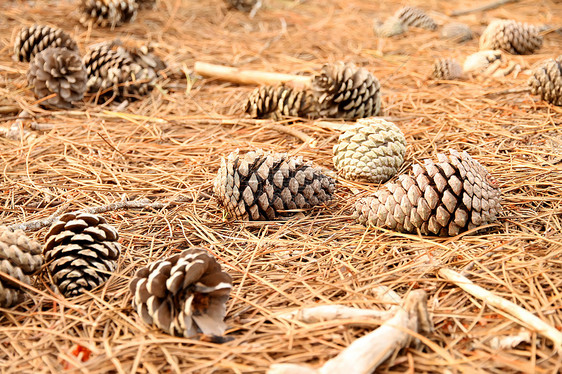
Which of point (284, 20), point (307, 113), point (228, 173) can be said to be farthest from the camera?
point (284, 20)

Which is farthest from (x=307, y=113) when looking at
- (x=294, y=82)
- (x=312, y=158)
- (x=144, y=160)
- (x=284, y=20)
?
(x=284, y=20)

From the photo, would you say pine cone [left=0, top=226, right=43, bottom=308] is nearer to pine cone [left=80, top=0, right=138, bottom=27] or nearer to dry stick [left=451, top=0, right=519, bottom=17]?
pine cone [left=80, top=0, right=138, bottom=27]

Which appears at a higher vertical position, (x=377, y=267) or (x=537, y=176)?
(x=537, y=176)

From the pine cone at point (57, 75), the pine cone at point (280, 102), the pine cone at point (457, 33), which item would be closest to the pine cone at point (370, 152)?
the pine cone at point (280, 102)

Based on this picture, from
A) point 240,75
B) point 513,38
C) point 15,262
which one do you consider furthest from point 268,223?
point 513,38

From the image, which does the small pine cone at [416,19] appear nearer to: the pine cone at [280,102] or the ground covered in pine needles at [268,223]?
the ground covered in pine needles at [268,223]

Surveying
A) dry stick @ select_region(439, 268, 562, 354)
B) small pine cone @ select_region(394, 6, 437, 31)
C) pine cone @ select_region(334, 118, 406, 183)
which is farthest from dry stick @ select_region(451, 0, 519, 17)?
dry stick @ select_region(439, 268, 562, 354)

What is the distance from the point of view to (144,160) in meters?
2.88

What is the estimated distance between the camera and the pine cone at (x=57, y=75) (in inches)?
135

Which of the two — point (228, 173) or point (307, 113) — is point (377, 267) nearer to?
point (228, 173)

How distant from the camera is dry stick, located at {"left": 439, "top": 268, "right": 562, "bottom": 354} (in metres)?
1.50

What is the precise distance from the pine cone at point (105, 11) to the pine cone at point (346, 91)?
7.66 feet

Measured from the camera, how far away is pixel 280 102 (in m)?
3.22

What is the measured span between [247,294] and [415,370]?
597 millimetres
